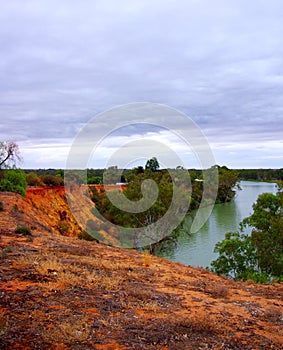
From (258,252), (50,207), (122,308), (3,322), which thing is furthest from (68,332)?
(50,207)

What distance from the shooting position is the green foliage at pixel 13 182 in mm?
26922

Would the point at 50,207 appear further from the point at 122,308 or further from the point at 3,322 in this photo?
the point at 3,322

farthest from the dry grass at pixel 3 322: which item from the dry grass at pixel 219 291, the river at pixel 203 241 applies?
the river at pixel 203 241

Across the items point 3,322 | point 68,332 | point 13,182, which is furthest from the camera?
point 13,182

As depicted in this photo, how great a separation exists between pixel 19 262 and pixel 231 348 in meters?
5.13

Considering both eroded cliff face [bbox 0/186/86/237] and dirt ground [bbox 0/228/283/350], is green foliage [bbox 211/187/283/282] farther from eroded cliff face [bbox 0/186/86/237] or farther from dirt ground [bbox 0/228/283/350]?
eroded cliff face [bbox 0/186/86/237]

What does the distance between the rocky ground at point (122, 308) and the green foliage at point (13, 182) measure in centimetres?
1891

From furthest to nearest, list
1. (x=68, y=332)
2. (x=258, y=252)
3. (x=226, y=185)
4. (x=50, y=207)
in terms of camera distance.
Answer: (x=226, y=185) < (x=50, y=207) < (x=258, y=252) < (x=68, y=332)

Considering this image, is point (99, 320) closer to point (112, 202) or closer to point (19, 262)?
point (19, 262)

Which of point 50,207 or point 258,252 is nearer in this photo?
point 258,252

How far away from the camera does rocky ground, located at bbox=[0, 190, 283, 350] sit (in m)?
4.62

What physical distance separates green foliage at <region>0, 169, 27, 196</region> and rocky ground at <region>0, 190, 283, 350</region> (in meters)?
18.9

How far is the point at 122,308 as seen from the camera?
19.1 feet

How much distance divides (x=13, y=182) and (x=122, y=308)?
23994 millimetres
